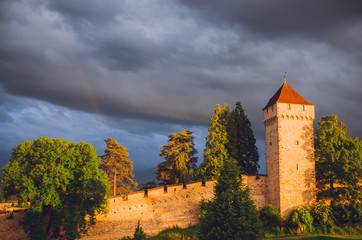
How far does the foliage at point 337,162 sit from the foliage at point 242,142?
6.98m

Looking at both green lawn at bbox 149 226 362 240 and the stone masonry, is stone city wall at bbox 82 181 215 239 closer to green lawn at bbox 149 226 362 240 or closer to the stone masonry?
the stone masonry

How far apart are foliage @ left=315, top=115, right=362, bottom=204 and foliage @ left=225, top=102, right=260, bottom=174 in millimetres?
6985

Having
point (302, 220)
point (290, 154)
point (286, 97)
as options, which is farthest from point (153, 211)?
point (286, 97)

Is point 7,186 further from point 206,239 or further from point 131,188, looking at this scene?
point 131,188

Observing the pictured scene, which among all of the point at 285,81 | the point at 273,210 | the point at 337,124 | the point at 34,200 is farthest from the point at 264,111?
the point at 34,200

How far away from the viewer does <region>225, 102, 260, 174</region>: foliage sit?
3912 centimetres

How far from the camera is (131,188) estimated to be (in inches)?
→ 1816

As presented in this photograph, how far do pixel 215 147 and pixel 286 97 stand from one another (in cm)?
944

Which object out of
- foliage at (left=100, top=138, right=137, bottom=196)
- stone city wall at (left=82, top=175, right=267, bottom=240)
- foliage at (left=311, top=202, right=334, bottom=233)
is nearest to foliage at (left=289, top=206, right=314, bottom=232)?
foliage at (left=311, top=202, right=334, bottom=233)

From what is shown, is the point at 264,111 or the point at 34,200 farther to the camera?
the point at 264,111

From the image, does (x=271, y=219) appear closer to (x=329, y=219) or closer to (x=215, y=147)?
(x=329, y=219)

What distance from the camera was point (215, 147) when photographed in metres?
38.1

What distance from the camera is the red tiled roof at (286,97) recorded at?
122ft

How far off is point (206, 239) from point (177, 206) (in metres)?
10.2
